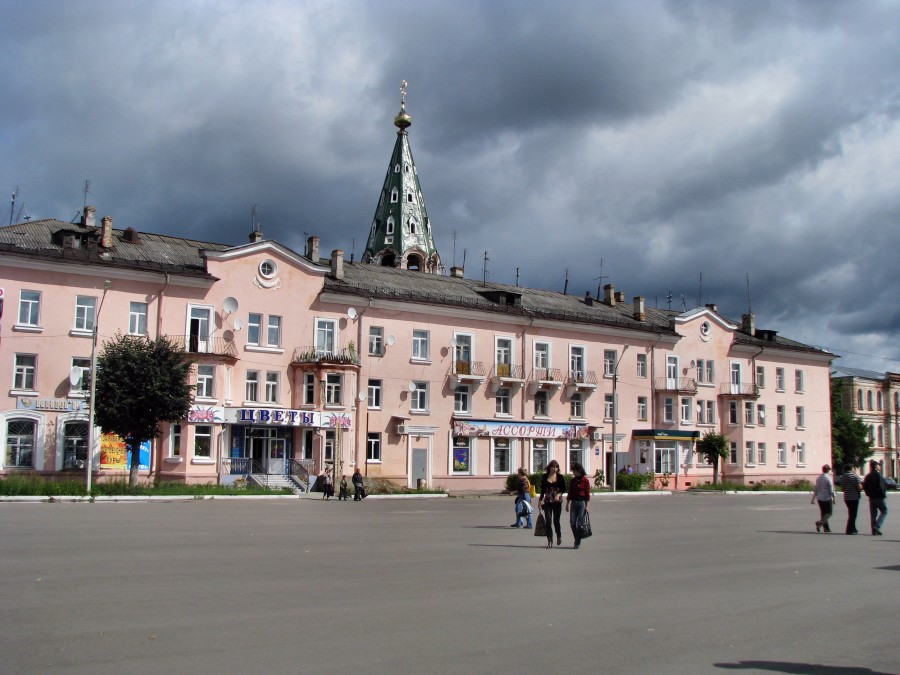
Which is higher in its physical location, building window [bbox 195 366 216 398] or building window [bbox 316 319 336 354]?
building window [bbox 316 319 336 354]

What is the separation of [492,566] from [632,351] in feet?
148

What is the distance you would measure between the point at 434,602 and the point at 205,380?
33.5 meters

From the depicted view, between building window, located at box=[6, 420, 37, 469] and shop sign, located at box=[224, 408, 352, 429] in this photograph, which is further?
shop sign, located at box=[224, 408, 352, 429]

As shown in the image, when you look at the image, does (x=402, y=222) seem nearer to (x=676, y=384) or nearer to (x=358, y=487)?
(x=676, y=384)

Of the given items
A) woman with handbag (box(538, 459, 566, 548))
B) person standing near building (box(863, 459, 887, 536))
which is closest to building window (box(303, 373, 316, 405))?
woman with handbag (box(538, 459, 566, 548))

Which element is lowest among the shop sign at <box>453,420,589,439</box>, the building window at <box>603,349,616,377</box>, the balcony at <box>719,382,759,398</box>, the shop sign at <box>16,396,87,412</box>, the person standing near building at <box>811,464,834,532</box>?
the person standing near building at <box>811,464,834,532</box>

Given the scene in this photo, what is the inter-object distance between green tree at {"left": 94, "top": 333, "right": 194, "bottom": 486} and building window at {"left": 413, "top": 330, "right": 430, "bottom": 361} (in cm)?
1432

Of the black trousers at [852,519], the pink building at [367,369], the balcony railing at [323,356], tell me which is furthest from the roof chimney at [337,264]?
the black trousers at [852,519]

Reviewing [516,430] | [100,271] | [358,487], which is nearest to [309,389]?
[358,487]

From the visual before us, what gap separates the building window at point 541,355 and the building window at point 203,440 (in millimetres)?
19700

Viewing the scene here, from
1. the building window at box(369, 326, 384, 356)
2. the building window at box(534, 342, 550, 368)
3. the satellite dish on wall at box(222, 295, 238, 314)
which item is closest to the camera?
the satellite dish on wall at box(222, 295, 238, 314)

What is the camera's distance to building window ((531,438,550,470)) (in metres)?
52.7

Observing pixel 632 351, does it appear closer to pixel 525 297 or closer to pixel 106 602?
pixel 525 297

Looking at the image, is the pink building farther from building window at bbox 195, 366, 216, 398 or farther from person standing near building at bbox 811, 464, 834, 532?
person standing near building at bbox 811, 464, 834, 532
